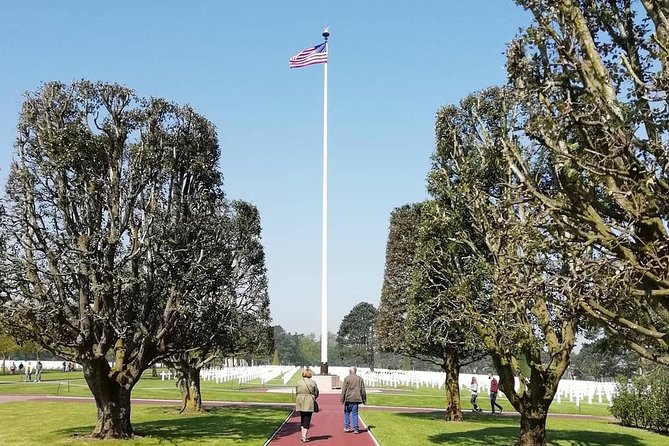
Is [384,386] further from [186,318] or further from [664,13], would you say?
[664,13]

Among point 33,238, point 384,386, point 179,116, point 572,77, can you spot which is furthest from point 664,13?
point 384,386

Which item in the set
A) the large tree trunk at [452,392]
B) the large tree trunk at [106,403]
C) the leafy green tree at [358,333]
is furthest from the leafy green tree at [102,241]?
the leafy green tree at [358,333]

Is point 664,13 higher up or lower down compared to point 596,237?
higher up

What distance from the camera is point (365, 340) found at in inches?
3797

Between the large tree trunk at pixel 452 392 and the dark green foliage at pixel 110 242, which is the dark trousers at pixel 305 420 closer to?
the dark green foliage at pixel 110 242

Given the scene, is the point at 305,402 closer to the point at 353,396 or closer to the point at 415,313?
the point at 353,396

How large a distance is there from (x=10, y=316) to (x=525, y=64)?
14.2 m

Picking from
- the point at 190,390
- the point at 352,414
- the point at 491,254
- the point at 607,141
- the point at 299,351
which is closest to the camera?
the point at 607,141

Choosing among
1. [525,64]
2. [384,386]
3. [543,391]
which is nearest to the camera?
[525,64]

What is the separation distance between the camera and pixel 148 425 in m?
19.9

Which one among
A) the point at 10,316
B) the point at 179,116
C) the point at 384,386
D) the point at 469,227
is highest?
the point at 179,116

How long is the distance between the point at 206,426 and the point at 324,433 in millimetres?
4206

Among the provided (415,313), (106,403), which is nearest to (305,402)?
(106,403)

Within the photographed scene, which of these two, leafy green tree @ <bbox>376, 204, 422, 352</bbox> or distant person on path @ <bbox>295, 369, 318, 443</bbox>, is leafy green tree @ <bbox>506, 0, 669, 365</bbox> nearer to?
distant person on path @ <bbox>295, 369, 318, 443</bbox>
